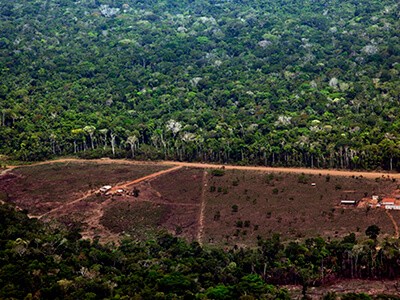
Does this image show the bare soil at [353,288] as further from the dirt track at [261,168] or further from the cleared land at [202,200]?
the dirt track at [261,168]

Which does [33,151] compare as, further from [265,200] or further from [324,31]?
[324,31]

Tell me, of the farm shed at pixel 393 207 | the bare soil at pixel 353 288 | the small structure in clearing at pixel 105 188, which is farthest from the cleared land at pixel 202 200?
the bare soil at pixel 353 288

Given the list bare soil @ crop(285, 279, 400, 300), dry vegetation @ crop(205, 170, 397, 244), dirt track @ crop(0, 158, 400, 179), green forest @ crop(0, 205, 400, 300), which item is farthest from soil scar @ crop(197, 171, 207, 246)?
bare soil @ crop(285, 279, 400, 300)

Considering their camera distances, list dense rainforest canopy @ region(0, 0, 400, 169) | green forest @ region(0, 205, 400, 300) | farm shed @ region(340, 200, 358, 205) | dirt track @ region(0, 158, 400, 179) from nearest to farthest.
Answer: green forest @ region(0, 205, 400, 300) → farm shed @ region(340, 200, 358, 205) → dirt track @ region(0, 158, 400, 179) → dense rainforest canopy @ region(0, 0, 400, 169)

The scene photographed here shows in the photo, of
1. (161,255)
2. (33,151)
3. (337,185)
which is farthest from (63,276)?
(33,151)

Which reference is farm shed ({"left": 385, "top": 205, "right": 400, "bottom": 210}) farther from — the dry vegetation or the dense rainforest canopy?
the dense rainforest canopy

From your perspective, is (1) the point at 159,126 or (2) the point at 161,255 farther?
(1) the point at 159,126

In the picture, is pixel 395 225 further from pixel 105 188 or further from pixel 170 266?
pixel 105 188
